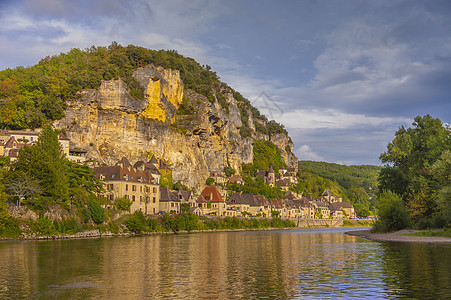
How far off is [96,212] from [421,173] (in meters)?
53.6

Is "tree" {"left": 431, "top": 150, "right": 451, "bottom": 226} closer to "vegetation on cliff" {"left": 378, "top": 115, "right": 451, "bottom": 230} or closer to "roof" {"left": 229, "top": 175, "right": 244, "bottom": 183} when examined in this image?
"vegetation on cliff" {"left": 378, "top": 115, "right": 451, "bottom": 230}

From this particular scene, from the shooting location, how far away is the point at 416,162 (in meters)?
72.3

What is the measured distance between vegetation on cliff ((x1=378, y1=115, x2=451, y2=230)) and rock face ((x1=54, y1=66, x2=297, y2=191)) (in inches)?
2531

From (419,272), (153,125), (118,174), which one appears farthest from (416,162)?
(153,125)

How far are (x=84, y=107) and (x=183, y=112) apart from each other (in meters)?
41.3

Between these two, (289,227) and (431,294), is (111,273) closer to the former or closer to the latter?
(431,294)

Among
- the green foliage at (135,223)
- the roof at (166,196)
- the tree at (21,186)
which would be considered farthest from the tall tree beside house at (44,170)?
the roof at (166,196)

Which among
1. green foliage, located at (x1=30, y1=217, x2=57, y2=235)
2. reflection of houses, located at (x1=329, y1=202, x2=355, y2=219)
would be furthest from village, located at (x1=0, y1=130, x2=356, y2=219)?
reflection of houses, located at (x1=329, y1=202, x2=355, y2=219)

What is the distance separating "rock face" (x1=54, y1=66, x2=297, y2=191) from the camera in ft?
353

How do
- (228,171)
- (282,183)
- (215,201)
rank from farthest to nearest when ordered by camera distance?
(282,183) → (228,171) → (215,201)

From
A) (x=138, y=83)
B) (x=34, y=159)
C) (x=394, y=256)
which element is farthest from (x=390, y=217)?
(x=138, y=83)

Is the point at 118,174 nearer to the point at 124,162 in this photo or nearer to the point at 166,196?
the point at 124,162

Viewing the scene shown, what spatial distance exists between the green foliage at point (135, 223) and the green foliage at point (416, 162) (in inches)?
1745

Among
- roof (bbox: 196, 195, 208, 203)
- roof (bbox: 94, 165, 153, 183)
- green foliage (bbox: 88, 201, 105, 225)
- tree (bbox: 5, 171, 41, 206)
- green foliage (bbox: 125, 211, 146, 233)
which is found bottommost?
green foliage (bbox: 125, 211, 146, 233)
